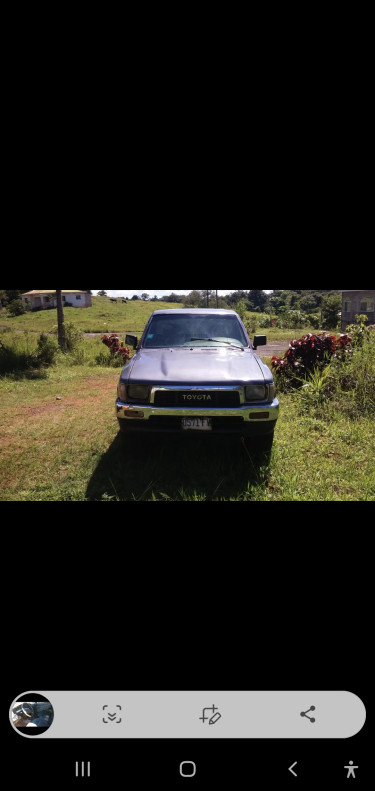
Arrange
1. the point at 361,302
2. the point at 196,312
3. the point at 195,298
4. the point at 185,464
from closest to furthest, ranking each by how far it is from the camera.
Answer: the point at 185,464 → the point at 196,312 → the point at 195,298 → the point at 361,302

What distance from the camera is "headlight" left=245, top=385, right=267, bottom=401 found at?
8.30ft

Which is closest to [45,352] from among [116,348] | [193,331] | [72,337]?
[72,337]

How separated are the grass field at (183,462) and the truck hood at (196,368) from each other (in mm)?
491

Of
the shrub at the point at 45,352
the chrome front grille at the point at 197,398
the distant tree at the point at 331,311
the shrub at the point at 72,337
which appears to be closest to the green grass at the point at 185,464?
the chrome front grille at the point at 197,398

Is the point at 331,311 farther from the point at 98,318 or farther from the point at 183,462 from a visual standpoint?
the point at 183,462

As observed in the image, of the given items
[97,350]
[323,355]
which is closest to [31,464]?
[323,355]

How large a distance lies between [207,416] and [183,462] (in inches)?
23.0

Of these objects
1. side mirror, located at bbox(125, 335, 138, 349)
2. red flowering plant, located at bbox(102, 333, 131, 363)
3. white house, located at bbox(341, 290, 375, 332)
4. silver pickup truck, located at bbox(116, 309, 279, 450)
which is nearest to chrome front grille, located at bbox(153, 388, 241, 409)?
silver pickup truck, located at bbox(116, 309, 279, 450)

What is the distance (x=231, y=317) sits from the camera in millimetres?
3781

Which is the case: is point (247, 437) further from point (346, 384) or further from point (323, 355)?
point (323, 355)

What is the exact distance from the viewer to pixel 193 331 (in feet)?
11.4

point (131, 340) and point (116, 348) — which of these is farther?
point (116, 348)

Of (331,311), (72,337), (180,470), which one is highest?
(331,311)

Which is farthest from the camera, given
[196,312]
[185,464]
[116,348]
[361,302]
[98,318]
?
[98,318]
